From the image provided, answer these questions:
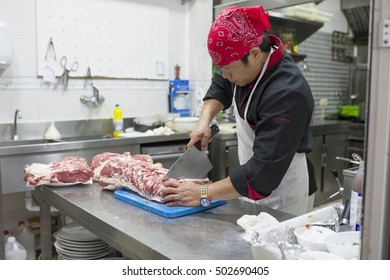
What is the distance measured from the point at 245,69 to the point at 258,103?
0.16 metres

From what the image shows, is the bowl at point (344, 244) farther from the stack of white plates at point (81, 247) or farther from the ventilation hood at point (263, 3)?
the ventilation hood at point (263, 3)

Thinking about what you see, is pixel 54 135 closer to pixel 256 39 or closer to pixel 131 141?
pixel 131 141

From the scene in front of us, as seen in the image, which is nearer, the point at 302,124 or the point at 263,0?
the point at 302,124

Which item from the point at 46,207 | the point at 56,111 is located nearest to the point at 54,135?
the point at 56,111

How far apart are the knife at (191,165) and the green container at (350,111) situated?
4.13m

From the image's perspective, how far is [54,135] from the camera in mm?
3404

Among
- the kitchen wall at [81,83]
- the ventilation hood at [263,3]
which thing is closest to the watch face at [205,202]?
the kitchen wall at [81,83]

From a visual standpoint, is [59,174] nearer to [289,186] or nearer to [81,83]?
[289,186]

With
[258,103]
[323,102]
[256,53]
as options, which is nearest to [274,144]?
[258,103]

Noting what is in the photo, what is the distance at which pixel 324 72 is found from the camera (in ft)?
18.4

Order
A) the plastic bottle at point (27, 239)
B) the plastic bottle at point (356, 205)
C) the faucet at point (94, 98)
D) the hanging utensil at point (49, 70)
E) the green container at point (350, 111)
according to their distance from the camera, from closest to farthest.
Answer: the plastic bottle at point (356, 205) → the plastic bottle at point (27, 239) → the hanging utensil at point (49, 70) → the faucet at point (94, 98) → the green container at point (350, 111)

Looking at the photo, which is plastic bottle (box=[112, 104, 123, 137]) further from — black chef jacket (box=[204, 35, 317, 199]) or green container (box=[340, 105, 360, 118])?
green container (box=[340, 105, 360, 118])

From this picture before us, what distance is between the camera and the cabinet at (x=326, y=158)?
15.4 ft

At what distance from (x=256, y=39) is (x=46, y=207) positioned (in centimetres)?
142
